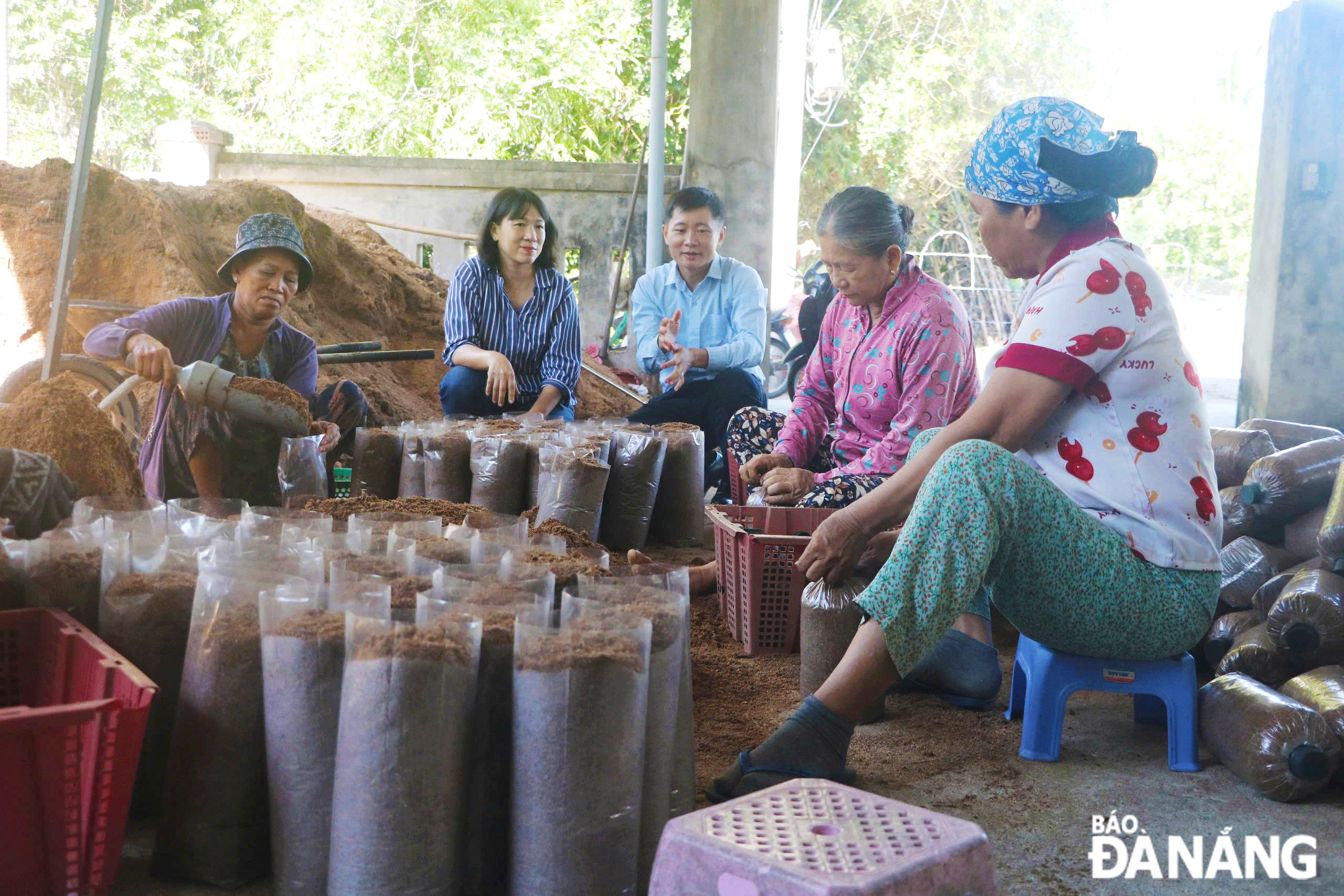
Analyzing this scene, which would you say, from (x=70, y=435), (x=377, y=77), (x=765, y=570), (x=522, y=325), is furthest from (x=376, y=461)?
(x=377, y=77)

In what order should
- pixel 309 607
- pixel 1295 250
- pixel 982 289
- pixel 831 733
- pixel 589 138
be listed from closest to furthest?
pixel 309 607, pixel 831 733, pixel 1295 250, pixel 589 138, pixel 982 289

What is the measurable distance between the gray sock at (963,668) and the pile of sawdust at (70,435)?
2153 millimetres

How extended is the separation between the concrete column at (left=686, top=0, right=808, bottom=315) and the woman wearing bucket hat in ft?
15.5

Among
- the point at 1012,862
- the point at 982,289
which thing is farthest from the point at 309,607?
the point at 982,289

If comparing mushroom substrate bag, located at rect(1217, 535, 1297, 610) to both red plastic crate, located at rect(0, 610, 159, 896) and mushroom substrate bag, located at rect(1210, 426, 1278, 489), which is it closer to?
mushroom substrate bag, located at rect(1210, 426, 1278, 489)

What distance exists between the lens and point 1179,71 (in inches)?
760

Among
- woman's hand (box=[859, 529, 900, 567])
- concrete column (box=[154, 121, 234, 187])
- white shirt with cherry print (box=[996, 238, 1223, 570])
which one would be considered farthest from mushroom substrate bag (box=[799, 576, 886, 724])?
concrete column (box=[154, 121, 234, 187])

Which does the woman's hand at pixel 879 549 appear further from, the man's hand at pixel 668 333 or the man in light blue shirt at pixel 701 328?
the man's hand at pixel 668 333

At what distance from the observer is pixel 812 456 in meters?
3.61

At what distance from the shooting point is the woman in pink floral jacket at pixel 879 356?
121 inches

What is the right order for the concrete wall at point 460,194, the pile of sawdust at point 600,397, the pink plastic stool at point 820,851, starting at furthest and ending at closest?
the concrete wall at point 460,194 → the pile of sawdust at point 600,397 → the pink plastic stool at point 820,851

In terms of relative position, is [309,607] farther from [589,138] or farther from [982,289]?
[982,289]

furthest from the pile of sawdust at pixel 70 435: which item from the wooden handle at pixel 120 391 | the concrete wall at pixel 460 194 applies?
the concrete wall at pixel 460 194

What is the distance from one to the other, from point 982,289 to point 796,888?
1611cm
